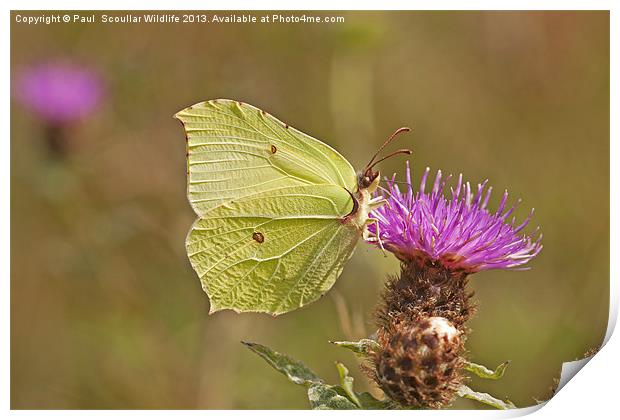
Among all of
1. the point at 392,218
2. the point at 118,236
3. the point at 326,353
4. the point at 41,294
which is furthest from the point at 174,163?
the point at 392,218

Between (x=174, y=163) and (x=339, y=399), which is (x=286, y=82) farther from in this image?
(x=339, y=399)

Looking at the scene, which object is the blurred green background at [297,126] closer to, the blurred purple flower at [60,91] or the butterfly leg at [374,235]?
the blurred purple flower at [60,91]

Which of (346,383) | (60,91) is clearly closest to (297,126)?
(60,91)

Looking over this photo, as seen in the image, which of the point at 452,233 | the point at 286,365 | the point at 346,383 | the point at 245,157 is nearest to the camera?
the point at 346,383

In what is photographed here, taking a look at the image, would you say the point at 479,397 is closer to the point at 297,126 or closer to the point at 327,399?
the point at 327,399

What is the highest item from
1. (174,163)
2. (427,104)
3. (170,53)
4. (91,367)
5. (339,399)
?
(170,53)

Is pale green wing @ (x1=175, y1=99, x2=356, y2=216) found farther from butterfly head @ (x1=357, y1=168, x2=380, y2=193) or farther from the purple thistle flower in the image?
the purple thistle flower

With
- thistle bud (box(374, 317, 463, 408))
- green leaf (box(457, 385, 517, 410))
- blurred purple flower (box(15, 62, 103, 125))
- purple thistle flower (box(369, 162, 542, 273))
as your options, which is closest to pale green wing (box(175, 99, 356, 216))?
purple thistle flower (box(369, 162, 542, 273))
